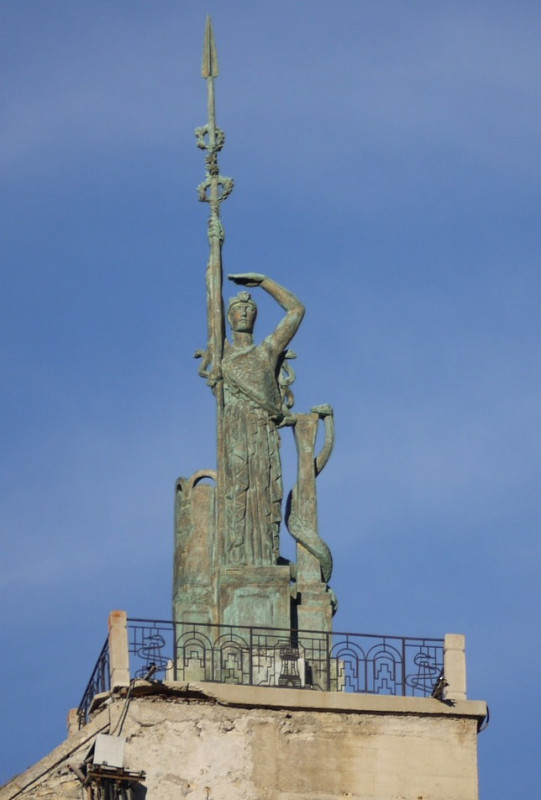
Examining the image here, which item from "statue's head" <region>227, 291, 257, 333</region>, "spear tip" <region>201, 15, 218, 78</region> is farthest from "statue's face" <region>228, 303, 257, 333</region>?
"spear tip" <region>201, 15, 218, 78</region>

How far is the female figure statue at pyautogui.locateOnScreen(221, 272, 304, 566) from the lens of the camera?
131ft

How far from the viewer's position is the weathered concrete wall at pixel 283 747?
124 feet

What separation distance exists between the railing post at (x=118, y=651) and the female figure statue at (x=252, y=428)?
209cm

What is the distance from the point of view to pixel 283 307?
1612 inches

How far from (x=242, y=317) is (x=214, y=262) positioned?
0.77m

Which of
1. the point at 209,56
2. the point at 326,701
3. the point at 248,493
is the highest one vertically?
the point at 209,56

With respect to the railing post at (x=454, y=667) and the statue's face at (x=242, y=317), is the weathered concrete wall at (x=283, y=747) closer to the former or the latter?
the railing post at (x=454, y=667)

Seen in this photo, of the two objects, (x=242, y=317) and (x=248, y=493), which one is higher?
(x=242, y=317)

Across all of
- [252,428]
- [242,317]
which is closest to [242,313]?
[242,317]

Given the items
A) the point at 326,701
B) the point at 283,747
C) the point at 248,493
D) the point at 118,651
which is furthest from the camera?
the point at 248,493

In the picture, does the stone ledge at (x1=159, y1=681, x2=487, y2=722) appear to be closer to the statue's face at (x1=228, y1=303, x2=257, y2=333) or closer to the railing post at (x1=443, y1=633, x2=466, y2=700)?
the railing post at (x1=443, y1=633, x2=466, y2=700)

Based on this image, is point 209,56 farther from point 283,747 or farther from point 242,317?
point 283,747

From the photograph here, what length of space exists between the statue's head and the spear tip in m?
3.02

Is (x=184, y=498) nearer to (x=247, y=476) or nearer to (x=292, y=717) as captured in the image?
(x=247, y=476)
